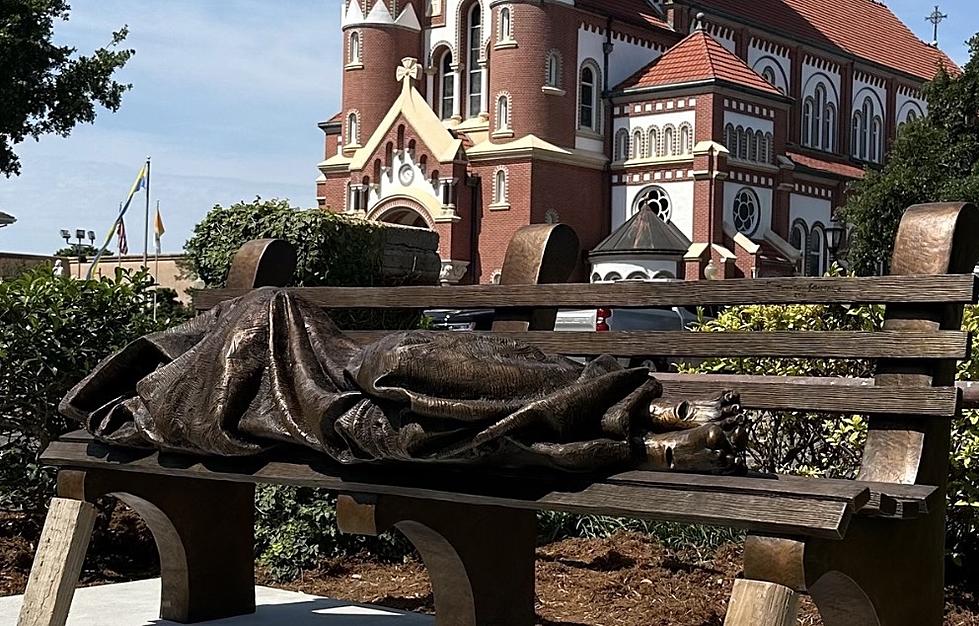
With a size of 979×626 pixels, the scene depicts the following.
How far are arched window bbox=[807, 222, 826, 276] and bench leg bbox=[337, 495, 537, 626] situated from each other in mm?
39317

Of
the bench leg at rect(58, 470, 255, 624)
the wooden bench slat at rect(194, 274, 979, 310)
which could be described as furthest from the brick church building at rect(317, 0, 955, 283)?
the wooden bench slat at rect(194, 274, 979, 310)

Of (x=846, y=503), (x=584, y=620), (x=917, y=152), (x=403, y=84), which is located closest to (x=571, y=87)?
(x=403, y=84)

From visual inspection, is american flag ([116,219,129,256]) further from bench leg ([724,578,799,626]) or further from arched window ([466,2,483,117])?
bench leg ([724,578,799,626])

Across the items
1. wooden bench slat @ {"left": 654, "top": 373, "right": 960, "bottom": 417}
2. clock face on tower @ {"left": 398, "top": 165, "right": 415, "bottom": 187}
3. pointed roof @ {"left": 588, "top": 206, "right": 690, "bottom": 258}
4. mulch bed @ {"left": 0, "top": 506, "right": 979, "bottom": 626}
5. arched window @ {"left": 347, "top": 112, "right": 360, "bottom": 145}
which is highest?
arched window @ {"left": 347, "top": 112, "right": 360, "bottom": 145}

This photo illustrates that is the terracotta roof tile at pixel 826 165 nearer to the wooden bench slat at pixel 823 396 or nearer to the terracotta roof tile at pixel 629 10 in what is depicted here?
the terracotta roof tile at pixel 629 10

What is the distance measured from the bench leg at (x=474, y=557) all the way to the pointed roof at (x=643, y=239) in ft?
103

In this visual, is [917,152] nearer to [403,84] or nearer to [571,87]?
[571,87]

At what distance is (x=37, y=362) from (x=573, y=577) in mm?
2754

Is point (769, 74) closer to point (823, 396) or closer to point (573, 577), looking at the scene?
point (573, 577)

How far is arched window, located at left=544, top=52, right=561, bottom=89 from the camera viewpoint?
37750mm

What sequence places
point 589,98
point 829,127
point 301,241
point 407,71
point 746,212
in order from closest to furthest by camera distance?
point 301,241 < point 589,98 < point 407,71 < point 746,212 < point 829,127

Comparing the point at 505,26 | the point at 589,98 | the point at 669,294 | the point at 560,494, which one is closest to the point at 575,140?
the point at 589,98

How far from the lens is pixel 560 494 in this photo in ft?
10.6

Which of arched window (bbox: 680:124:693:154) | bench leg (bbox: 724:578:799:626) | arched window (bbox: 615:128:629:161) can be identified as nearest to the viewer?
bench leg (bbox: 724:578:799:626)
